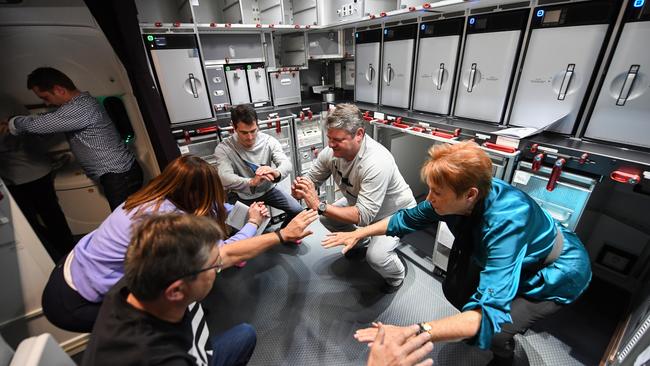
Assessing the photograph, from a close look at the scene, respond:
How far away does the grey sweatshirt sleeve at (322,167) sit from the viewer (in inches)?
81.1

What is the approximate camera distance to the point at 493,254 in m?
1.04

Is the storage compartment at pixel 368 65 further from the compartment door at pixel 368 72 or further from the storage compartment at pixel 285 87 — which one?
the storage compartment at pixel 285 87

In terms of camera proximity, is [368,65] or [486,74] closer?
[486,74]

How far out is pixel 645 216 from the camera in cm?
171

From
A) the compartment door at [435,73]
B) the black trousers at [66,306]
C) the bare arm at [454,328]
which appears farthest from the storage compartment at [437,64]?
the black trousers at [66,306]

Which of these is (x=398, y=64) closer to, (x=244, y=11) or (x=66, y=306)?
(x=244, y=11)

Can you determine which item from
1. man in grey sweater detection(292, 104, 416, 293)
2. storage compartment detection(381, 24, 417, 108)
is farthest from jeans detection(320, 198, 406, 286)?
storage compartment detection(381, 24, 417, 108)

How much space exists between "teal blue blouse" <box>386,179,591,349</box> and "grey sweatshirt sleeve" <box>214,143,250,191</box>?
1439 mm

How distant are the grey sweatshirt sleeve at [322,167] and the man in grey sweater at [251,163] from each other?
1.00 ft

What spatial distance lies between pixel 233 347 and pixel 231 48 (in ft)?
8.16

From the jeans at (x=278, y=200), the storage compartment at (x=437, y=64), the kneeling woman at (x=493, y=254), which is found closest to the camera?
the kneeling woman at (x=493, y=254)

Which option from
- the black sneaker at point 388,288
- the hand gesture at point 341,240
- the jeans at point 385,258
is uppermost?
the hand gesture at point 341,240

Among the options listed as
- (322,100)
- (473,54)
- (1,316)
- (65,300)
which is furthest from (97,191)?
(473,54)

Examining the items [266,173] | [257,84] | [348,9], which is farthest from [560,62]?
[257,84]
